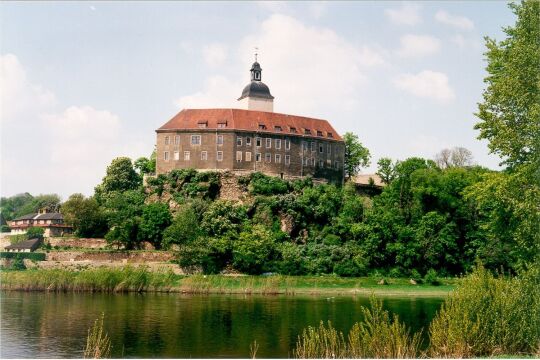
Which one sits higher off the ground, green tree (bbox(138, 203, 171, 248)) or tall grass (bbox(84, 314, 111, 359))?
green tree (bbox(138, 203, 171, 248))

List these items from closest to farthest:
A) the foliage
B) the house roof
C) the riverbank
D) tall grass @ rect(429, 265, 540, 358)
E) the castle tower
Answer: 1. tall grass @ rect(429, 265, 540, 358)
2. the riverbank
3. the foliage
4. the house roof
5. the castle tower

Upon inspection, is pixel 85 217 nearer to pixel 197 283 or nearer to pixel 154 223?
pixel 154 223

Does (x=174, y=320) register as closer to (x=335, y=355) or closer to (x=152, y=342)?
(x=152, y=342)

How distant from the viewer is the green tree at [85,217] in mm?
62625

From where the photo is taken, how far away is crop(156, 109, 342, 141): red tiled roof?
70750 mm

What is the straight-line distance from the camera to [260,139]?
70688 mm

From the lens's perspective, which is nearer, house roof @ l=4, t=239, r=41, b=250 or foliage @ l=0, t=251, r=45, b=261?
foliage @ l=0, t=251, r=45, b=261

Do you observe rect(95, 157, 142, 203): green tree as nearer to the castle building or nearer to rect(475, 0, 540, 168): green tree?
the castle building

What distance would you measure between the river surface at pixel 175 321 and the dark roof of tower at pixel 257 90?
3742cm

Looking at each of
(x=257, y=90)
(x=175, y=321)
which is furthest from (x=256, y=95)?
(x=175, y=321)

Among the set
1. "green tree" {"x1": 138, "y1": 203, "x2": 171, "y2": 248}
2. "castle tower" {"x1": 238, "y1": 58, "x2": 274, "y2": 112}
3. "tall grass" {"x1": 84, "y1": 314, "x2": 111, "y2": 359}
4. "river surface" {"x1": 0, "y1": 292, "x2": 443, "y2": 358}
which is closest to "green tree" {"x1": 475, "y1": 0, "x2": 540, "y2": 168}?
"river surface" {"x1": 0, "y1": 292, "x2": 443, "y2": 358}

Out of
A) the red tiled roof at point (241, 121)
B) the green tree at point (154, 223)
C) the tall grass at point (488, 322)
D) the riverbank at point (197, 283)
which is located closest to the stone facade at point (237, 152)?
the red tiled roof at point (241, 121)

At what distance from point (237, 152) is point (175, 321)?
3901 cm

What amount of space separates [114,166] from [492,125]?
190ft
